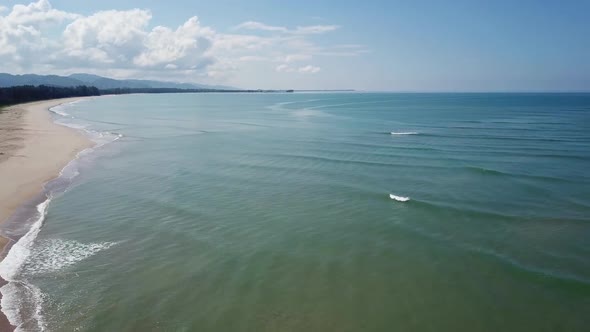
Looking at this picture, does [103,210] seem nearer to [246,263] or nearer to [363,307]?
[246,263]

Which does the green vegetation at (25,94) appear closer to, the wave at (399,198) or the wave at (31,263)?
the wave at (31,263)

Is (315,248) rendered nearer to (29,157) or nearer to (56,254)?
(56,254)

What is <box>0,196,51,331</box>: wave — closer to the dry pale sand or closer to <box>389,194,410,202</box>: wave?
the dry pale sand

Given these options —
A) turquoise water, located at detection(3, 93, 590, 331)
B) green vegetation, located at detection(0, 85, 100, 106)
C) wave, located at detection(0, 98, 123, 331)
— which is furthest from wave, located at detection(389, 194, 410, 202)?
green vegetation, located at detection(0, 85, 100, 106)

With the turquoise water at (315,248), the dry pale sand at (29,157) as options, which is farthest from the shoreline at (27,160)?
the turquoise water at (315,248)

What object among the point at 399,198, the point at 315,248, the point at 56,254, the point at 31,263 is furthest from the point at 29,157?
the point at 399,198

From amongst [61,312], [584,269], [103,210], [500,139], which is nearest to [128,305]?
[61,312]
